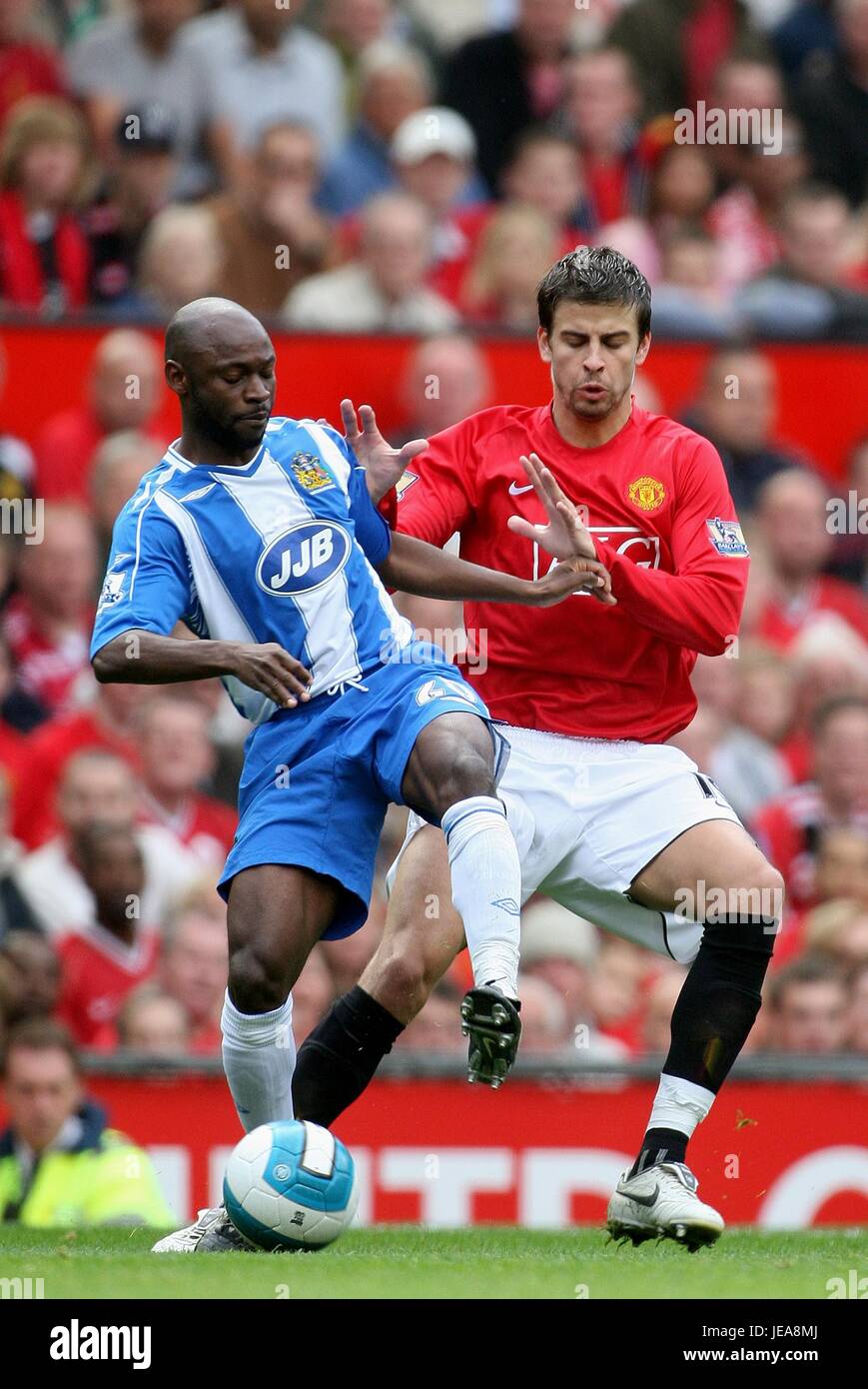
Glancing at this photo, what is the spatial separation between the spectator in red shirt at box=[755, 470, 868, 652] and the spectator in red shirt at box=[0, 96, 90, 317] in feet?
12.0

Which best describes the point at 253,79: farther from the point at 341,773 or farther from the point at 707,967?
the point at 707,967

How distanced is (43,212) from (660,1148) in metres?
6.85

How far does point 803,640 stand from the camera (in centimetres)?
1139

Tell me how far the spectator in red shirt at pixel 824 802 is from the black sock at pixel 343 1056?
172 inches

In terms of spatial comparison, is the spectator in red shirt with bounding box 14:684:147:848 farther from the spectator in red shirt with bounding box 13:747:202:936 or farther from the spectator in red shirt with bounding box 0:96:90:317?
the spectator in red shirt with bounding box 0:96:90:317

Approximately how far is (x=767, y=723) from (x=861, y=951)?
1.76 m

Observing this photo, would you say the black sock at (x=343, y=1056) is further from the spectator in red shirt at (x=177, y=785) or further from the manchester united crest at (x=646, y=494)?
the spectator in red shirt at (x=177, y=785)

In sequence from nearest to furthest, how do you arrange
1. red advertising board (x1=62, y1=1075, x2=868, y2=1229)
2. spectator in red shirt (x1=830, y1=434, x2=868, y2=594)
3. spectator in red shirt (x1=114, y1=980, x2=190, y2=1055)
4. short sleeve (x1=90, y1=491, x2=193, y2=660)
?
short sleeve (x1=90, y1=491, x2=193, y2=660), red advertising board (x1=62, y1=1075, x2=868, y2=1229), spectator in red shirt (x1=114, y1=980, x2=190, y2=1055), spectator in red shirt (x1=830, y1=434, x2=868, y2=594)

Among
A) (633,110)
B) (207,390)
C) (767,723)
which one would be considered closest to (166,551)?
(207,390)

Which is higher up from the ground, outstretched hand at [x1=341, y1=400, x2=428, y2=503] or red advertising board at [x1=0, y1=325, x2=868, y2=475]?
red advertising board at [x1=0, y1=325, x2=868, y2=475]

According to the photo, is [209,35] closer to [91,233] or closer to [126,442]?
[91,233]

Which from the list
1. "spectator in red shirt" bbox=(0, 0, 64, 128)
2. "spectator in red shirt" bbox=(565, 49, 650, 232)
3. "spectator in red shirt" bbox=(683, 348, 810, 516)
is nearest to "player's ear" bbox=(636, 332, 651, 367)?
"spectator in red shirt" bbox=(683, 348, 810, 516)

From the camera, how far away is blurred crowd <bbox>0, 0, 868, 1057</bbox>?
31.2ft
